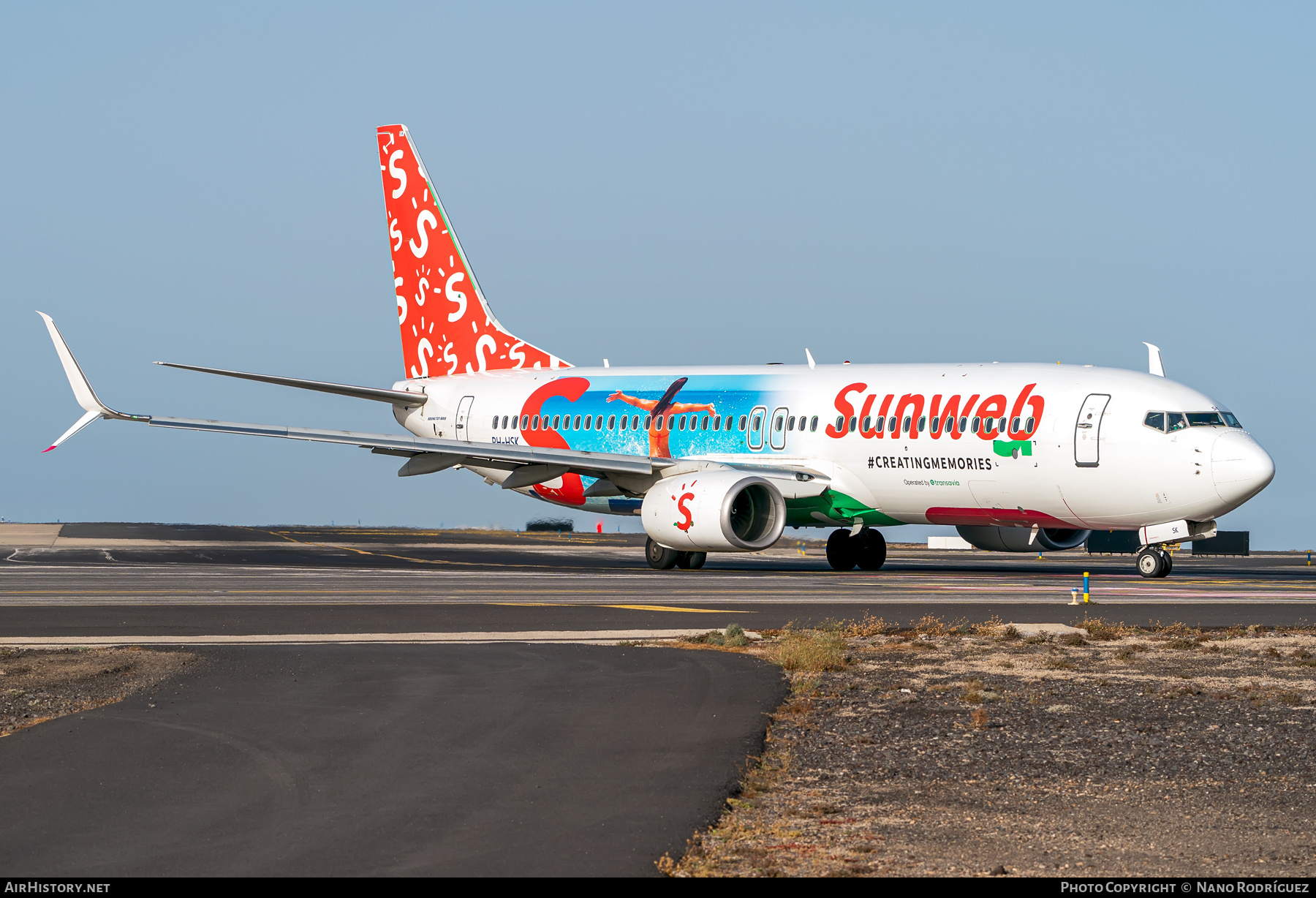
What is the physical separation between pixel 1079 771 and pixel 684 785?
245cm

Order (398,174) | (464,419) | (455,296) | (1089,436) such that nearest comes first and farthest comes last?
(1089,436), (464,419), (455,296), (398,174)

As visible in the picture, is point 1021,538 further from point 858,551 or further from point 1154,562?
point 858,551

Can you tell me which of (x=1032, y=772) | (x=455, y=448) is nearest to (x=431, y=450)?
(x=455, y=448)

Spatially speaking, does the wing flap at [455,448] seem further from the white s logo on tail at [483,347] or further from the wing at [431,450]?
the white s logo on tail at [483,347]

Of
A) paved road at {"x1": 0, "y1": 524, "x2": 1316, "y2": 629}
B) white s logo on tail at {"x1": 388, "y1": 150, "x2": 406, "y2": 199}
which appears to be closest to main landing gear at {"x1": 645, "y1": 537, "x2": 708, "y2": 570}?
paved road at {"x1": 0, "y1": 524, "x2": 1316, "y2": 629}

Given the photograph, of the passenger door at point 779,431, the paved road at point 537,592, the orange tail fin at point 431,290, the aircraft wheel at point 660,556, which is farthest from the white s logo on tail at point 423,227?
the passenger door at point 779,431

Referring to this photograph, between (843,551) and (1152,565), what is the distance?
272 inches

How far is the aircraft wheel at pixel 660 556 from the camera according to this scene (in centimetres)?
3098

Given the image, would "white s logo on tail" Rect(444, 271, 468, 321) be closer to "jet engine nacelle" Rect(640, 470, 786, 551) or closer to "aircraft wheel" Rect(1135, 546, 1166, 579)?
"jet engine nacelle" Rect(640, 470, 786, 551)

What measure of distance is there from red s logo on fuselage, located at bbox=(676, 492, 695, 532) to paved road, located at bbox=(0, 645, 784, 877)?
15.0 m

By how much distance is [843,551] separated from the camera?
32.2 meters

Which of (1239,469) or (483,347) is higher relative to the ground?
(483,347)

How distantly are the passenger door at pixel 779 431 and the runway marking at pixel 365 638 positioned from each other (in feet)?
45.9
